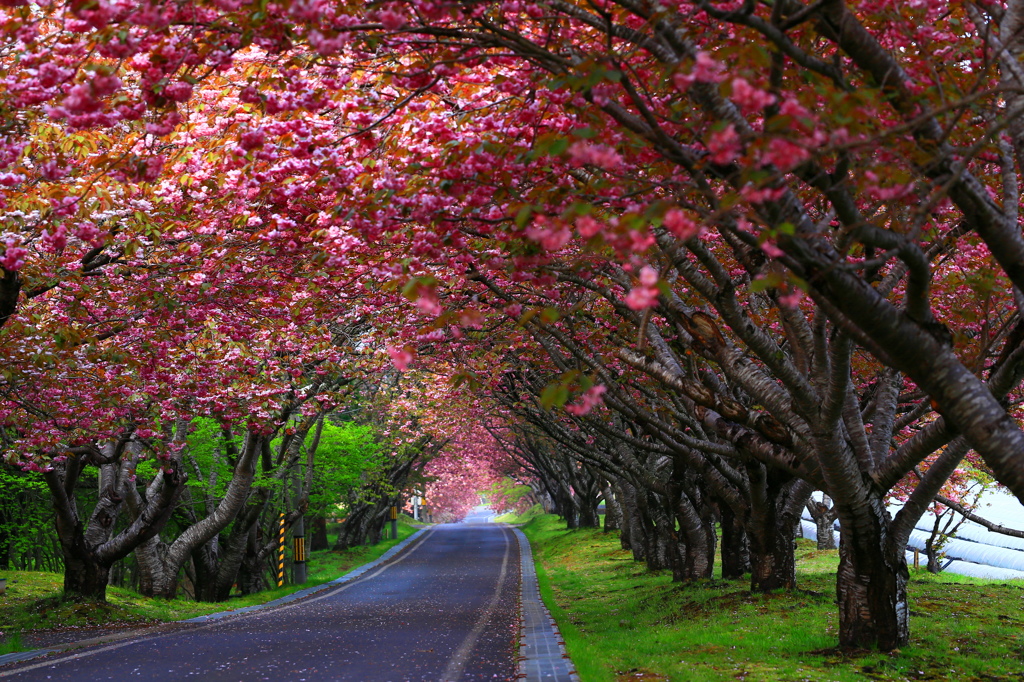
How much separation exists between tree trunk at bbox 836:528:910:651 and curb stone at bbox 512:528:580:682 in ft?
11.3

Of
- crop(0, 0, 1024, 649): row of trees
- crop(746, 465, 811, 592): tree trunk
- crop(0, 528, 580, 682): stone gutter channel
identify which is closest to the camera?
crop(0, 0, 1024, 649): row of trees

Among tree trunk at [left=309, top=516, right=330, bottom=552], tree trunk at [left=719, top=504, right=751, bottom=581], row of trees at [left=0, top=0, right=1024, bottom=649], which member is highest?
row of trees at [left=0, top=0, right=1024, bottom=649]

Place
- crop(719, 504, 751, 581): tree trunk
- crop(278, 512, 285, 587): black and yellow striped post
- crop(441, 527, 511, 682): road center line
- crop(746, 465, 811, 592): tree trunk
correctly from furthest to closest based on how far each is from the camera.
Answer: crop(278, 512, 285, 587): black and yellow striped post, crop(719, 504, 751, 581): tree trunk, crop(746, 465, 811, 592): tree trunk, crop(441, 527, 511, 682): road center line

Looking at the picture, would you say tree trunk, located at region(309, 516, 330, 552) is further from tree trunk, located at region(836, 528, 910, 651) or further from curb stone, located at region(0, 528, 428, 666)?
tree trunk, located at region(836, 528, 910, 651)

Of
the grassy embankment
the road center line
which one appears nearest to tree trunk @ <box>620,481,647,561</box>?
the road center line

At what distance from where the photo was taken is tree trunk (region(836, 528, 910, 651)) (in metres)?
9.66

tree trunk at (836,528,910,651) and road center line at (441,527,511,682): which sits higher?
tree trunk at (836,528,910,651)

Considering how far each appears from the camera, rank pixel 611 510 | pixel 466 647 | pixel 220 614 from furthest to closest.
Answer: pixel 611 510, pixel 220 614, pixel 466 647

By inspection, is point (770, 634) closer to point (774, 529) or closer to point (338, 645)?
point (774, 529)

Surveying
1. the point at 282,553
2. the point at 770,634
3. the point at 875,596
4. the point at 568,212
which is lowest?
the point at 282,553

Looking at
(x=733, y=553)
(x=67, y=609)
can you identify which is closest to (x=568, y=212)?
(x=733, y=553)

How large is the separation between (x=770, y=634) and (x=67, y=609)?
46.9 ft

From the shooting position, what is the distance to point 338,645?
1327 cm

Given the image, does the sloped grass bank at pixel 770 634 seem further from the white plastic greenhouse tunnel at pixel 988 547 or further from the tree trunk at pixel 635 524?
the white plastic greenhouse tunnel at pixel 988 547
